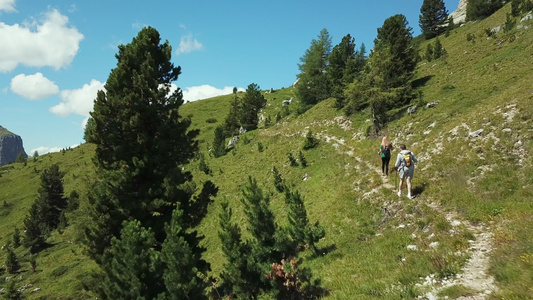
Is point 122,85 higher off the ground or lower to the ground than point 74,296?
higher

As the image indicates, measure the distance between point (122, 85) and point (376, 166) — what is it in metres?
18.2

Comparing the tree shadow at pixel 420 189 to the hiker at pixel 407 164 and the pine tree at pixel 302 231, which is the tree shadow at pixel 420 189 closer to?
the hiker at pixel 407 164

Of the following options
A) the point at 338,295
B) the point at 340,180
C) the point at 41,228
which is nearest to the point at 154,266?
the point at 338,295

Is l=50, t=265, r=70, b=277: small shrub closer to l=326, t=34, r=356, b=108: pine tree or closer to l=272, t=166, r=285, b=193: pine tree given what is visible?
l=272, t=166, r=285, b=193: pine tree

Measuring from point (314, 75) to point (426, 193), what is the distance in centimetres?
3911

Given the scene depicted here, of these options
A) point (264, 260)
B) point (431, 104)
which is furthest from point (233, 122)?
point (264, 260)

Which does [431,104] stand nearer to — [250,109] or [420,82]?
[420,82]

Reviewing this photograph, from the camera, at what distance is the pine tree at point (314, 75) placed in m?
45.6

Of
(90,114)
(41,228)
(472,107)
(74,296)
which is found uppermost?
(90,114)

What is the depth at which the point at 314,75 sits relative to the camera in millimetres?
49500

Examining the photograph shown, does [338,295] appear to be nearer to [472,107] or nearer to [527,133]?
[527,133]

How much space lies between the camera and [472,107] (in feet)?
66.6

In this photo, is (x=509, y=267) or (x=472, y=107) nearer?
(x=509, y=267)

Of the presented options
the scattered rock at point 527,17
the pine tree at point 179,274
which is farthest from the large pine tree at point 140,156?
the scattered rock at point 527,17
